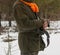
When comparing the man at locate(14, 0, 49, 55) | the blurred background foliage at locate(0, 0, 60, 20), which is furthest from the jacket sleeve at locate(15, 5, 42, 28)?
the blurred background foliage at locate(0, 0, 60, 20)

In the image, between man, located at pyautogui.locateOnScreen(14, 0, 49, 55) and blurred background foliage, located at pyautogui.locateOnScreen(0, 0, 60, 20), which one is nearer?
man, located at pyautogui.locateOnScreen(14, 0, 49, 55)

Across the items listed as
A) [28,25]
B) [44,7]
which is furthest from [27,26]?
[44,7]

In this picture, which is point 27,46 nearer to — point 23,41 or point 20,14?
point 23,41

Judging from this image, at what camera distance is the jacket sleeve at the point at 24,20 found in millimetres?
3061

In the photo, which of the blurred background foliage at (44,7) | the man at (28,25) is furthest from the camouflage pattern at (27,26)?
the blurred background foliage at (44,7)

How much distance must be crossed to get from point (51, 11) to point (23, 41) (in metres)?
19.5

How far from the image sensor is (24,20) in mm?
3059

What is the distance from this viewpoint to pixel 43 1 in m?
19.3

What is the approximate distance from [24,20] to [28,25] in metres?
0.08

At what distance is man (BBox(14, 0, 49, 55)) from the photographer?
→ 3078mm

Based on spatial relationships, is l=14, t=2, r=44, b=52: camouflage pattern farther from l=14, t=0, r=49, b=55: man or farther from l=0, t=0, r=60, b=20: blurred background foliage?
l=0, t=0, r=60, b=20: blurred background foliage

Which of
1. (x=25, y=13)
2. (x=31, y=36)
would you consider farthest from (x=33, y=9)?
(x=31, y=36)

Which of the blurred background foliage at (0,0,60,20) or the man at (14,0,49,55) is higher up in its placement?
the blurred background foliage at (0,0,60,20)

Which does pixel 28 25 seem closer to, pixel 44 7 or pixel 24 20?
pixel 24 20
